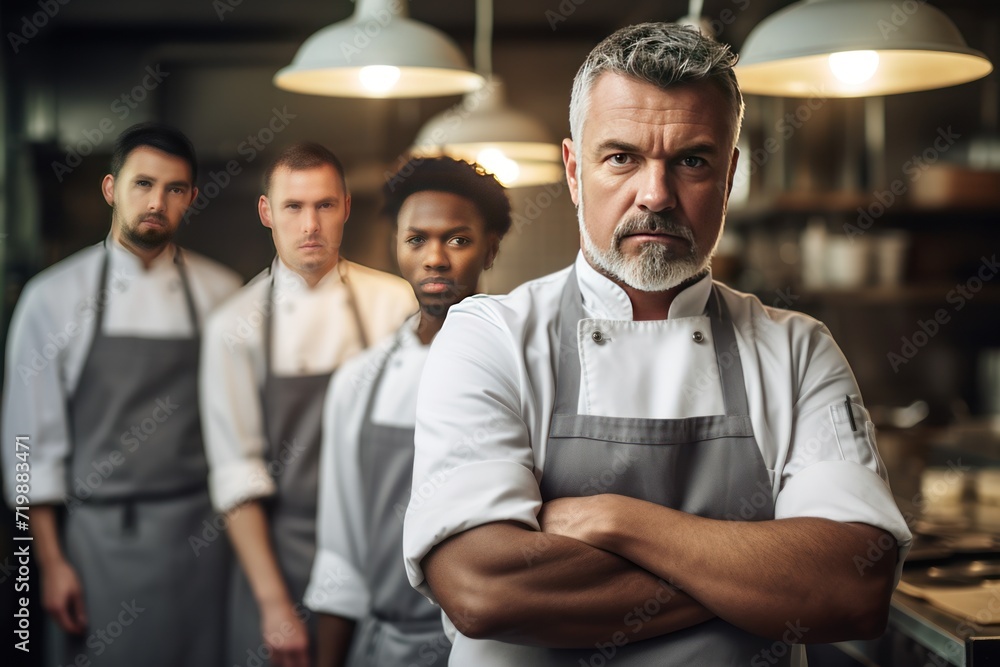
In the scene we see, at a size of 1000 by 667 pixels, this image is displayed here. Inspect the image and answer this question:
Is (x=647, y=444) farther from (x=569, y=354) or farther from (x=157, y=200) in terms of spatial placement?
(x=157, y=200)

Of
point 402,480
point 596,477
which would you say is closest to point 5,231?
point 402,480

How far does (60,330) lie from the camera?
1.80 m

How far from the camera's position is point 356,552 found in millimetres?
1845

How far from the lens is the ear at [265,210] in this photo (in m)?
1.54

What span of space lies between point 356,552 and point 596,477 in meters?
0.76

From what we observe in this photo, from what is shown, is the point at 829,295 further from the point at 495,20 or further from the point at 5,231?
the point at 5,231

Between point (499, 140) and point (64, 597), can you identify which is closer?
point (64, 597)

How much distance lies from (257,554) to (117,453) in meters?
0.34

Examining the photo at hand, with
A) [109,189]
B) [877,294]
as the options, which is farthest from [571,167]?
[877,294]

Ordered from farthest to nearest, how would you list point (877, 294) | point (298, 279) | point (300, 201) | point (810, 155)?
1. point (810, 155)
2. point (877, 294)
3. point (298, 279)
4. point (300, 201)

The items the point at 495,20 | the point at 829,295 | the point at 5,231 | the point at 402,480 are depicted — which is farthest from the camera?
the point at 495,20

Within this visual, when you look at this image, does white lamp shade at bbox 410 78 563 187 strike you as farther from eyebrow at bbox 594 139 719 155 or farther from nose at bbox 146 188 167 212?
eyebrow at bbox 594 139 719 155

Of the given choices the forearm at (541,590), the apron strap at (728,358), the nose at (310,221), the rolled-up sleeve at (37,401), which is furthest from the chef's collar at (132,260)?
the apron strap at (728,358)

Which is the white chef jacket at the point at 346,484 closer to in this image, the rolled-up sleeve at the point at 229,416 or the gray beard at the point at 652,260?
the rolled-up sleeve at the point at 229,416
